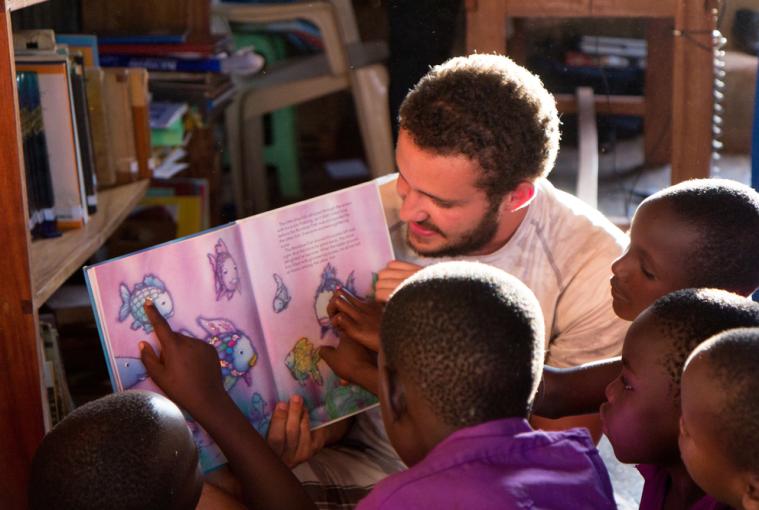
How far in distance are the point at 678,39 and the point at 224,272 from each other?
1558mm

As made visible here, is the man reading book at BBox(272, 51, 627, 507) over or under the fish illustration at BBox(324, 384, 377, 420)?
over

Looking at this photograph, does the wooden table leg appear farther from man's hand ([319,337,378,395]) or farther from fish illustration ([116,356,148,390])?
fish illustration ([116,356,148,390])

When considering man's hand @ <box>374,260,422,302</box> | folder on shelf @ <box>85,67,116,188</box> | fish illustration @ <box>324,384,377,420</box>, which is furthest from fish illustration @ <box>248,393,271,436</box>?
folder on shelf @ <box>85,67,116,188</box>

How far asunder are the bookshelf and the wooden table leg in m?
A: 1.41

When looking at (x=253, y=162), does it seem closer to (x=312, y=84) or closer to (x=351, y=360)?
(x=312, y=84)

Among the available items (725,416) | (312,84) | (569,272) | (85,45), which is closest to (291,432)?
(569,272)

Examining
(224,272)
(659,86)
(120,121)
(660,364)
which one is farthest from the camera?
(659,86)

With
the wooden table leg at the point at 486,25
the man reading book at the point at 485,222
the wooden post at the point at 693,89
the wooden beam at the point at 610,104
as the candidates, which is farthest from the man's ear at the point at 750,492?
the wooden beam at the point at 610,104

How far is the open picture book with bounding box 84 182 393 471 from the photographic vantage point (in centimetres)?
153

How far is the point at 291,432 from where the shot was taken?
5.48ft

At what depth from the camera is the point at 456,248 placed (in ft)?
5.82

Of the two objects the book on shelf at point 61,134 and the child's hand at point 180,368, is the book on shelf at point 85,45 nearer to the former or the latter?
the book on shelf at point 61,134

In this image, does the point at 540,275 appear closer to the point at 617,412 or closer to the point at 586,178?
the point at 617,412

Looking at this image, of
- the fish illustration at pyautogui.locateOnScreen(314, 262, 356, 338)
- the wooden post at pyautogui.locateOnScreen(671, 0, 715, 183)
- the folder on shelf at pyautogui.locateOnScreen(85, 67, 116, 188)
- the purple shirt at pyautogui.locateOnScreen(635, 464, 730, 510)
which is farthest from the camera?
the wooden post at pyautogui.locateOnScreen(671, 0, 715, 183)
